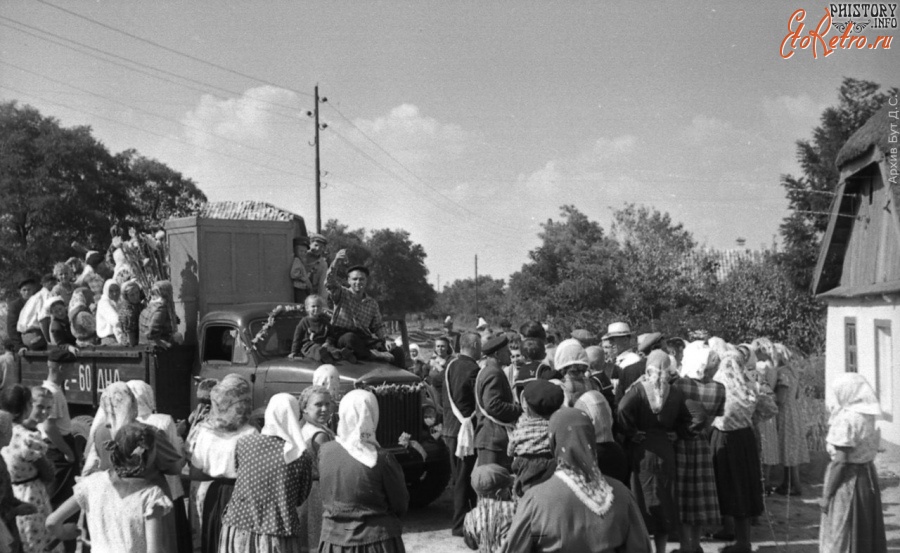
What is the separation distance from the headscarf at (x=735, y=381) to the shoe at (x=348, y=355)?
11.7 ft

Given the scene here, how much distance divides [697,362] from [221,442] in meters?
4.27

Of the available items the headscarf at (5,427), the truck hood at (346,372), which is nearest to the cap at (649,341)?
the truck hood at (346,372)

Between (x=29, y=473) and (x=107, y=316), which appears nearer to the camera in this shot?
(x=29, y=473)

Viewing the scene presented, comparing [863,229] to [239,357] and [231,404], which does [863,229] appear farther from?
[231,404]

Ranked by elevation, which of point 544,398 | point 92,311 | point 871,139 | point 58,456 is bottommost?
point 58,456

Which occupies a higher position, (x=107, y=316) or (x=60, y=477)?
(x=107, y=316)

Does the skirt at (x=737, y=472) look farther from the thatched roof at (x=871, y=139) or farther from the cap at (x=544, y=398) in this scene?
the thatched roof at (x=871, y=139)

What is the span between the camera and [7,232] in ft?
98.9

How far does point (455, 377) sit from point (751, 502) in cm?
290

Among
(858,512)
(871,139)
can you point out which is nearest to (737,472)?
(858,512)

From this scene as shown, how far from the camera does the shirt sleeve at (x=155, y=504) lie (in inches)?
→ 161

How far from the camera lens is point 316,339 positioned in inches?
323

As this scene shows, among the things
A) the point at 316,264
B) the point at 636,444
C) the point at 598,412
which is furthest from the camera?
the point at 316,264

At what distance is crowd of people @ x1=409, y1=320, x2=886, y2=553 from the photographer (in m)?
3.67
